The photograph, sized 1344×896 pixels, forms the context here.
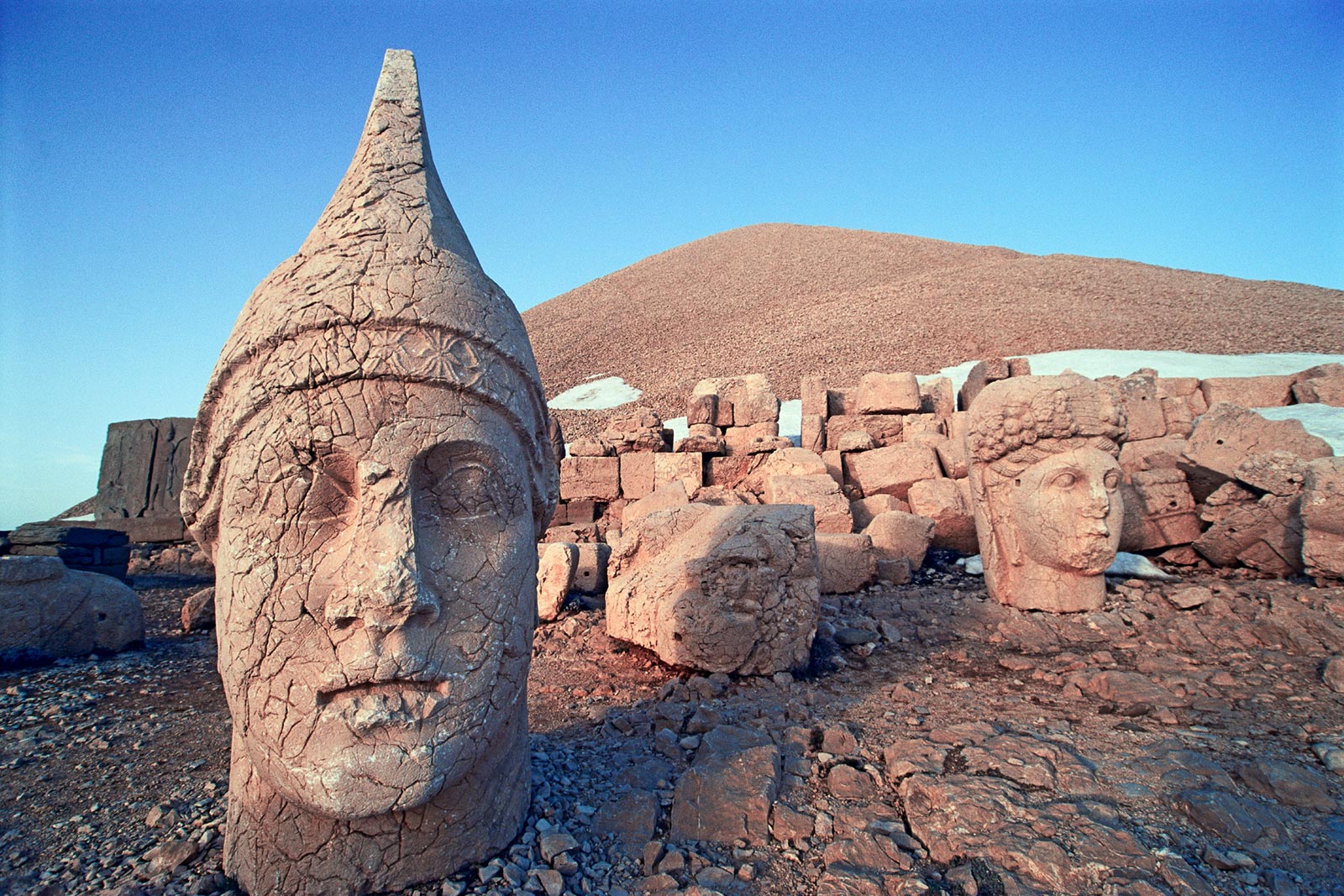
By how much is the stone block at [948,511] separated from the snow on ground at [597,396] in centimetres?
1440

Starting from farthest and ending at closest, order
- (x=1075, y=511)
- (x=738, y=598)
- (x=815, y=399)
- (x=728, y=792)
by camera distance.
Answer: (x=815, y=399)
(x=1075, y=511)
(x=738, y=598)
(x=728, y=792)

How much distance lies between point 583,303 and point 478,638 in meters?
35.0

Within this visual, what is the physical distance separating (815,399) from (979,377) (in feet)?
8.16

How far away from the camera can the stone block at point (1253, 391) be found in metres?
10.1

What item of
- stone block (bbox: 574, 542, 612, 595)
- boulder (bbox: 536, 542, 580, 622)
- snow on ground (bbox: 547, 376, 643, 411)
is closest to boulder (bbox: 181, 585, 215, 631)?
boulder (bbox: 536, 542, 580, 622)

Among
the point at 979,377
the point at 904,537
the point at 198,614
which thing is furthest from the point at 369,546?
the point at 979,377

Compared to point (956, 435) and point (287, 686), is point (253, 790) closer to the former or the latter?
point (287, 686)

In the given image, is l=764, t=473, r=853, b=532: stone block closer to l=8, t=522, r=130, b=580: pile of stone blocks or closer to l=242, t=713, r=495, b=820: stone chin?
l=242, t=713, r=495, b=820: stone chin

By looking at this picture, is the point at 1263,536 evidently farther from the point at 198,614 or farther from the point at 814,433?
the point at 198,614

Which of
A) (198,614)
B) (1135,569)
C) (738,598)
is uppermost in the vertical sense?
(738,598)

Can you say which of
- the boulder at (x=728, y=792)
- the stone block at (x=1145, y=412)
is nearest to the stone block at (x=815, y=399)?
the stone block at (x=1145, y=412)

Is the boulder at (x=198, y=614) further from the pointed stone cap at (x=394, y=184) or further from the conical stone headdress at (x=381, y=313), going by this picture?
the pointed stone cap at (x=394, y=184)

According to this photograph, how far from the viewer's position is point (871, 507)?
8.19 meters

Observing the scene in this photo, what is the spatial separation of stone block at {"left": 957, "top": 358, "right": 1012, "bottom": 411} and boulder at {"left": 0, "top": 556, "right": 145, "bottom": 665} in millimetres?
9620
